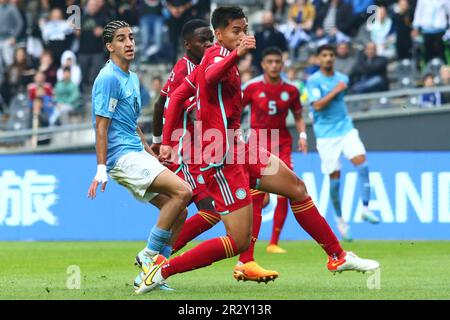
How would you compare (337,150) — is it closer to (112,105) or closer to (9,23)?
(112,105)

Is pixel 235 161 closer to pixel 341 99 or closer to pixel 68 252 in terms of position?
pixel 68 252

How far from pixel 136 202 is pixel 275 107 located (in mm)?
3569

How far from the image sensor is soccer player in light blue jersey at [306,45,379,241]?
15641 millimetres

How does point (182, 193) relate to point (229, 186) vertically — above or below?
below

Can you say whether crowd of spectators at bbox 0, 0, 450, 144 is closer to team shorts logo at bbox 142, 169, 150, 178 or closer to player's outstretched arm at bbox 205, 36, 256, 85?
team shorts logo at bbox 142, 169, 150, 178

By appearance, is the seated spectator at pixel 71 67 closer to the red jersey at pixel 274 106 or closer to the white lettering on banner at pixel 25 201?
the white lettering on banner at pixel 25 201

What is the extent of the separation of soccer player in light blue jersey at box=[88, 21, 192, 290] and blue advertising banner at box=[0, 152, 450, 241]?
742cm

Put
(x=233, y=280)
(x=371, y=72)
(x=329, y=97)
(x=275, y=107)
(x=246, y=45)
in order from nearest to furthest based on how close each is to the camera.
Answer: (x=246, y=45) < (x=233, y=280) < (x=275, y=107) < (x=329, y=97) < (x=371, y=72)

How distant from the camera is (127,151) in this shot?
946 cm

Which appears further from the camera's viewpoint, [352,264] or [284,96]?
[284,96]

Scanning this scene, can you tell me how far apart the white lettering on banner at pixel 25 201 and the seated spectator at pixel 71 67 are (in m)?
3.73

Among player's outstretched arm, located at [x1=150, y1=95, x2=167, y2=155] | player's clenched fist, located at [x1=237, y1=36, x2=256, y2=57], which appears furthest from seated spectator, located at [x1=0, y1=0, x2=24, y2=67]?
player's clenched fist, located at [x1=237, y1=36, x2=256, y2=57]

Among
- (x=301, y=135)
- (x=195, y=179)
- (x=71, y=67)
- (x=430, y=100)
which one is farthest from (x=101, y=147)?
(x=71, y=67)

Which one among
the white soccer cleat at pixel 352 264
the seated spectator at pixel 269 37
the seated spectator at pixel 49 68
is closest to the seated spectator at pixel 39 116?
the seated spectator at pixel 49 68
